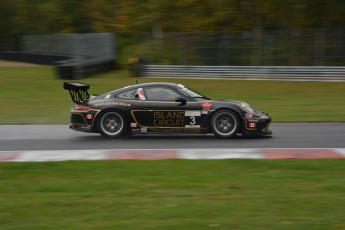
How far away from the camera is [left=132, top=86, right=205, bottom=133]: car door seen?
13.0 m

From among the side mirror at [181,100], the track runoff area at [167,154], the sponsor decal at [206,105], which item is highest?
the side mirror at [181,100]

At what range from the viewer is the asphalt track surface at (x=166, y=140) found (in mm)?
12164

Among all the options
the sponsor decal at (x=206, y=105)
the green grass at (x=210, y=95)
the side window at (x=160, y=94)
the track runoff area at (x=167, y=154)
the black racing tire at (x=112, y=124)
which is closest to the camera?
the track runoff area at (x=167, y=154)

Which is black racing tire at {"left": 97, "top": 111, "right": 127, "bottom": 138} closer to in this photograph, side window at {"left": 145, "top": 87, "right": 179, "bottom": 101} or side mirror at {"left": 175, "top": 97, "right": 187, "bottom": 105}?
side window at {"left": 145, "top": 87, "right": 179, "bottom": 101}

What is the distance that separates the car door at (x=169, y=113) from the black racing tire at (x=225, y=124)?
27 cm

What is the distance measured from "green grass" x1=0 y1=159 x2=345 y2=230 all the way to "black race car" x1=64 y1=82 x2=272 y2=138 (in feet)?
10.4

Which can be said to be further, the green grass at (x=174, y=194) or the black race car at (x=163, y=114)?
the black race car at (x=163, y=114)

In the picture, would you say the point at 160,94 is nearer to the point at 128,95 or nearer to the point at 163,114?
the point at 163,114

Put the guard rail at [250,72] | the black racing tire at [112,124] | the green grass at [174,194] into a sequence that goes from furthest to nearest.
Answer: the guard rail at [250,72], the black racing tire at [112,124], the green grass at [174,194]

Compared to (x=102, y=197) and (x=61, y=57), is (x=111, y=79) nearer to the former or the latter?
(x=61, y=57)

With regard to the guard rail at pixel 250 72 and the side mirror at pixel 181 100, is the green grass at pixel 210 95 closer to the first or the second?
the guard rail at pixel 250 72

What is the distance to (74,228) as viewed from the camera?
5.92m

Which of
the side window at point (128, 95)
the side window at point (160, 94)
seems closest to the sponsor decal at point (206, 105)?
the side window at point (160, 94)

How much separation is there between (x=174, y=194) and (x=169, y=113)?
5.73 metres
